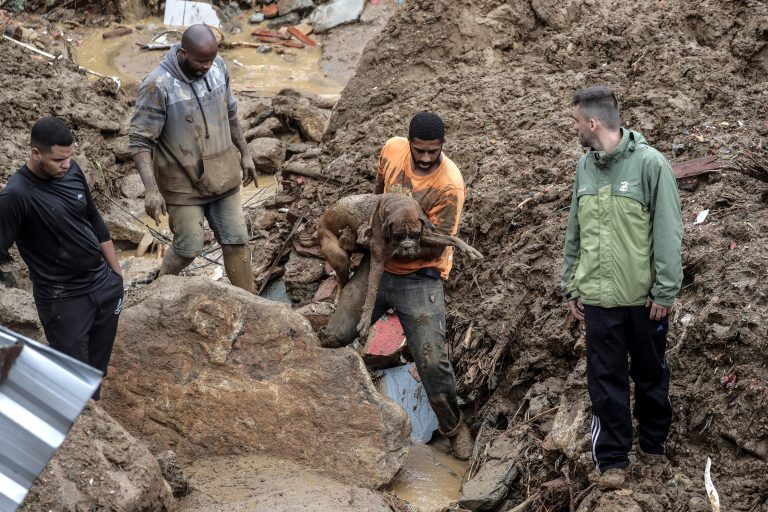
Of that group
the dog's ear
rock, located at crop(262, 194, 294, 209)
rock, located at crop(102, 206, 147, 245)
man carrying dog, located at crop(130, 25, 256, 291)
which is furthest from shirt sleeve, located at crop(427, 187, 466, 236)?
rock, located at crop(102, 206, 147, 245)

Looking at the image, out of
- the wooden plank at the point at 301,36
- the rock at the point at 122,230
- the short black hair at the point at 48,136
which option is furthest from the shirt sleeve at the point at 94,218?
the wooden plank at the point at 301,36

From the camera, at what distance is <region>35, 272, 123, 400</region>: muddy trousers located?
4.80m

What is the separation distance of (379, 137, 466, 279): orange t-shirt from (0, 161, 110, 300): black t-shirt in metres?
1.70

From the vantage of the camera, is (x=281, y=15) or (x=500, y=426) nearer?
(x=500, y=426)

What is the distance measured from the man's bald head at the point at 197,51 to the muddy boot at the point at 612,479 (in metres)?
3.57

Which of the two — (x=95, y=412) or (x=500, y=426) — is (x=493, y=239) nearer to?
(x=500, y=426)

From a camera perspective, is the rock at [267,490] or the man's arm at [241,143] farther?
the man's arm at [241,143]

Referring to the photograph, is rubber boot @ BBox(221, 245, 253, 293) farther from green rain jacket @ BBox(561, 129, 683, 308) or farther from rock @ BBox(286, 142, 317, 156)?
rock @ BBox(286, 142, 317, 156)

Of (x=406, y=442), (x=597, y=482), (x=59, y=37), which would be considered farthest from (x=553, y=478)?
(x=59, y=37)

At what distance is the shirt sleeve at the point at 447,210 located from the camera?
5.18m

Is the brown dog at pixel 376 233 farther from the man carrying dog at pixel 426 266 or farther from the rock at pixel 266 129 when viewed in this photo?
the rock at pixel 266 129

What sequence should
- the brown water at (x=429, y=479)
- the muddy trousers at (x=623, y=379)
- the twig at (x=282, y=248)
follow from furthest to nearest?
1. the twig at (x=282, y=248)
2. the brown water at (x=429, y=479)
3. the muddy trousers at (x=623, y=379)

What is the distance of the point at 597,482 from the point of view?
177 inches

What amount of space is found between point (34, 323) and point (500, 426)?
11.3ft
